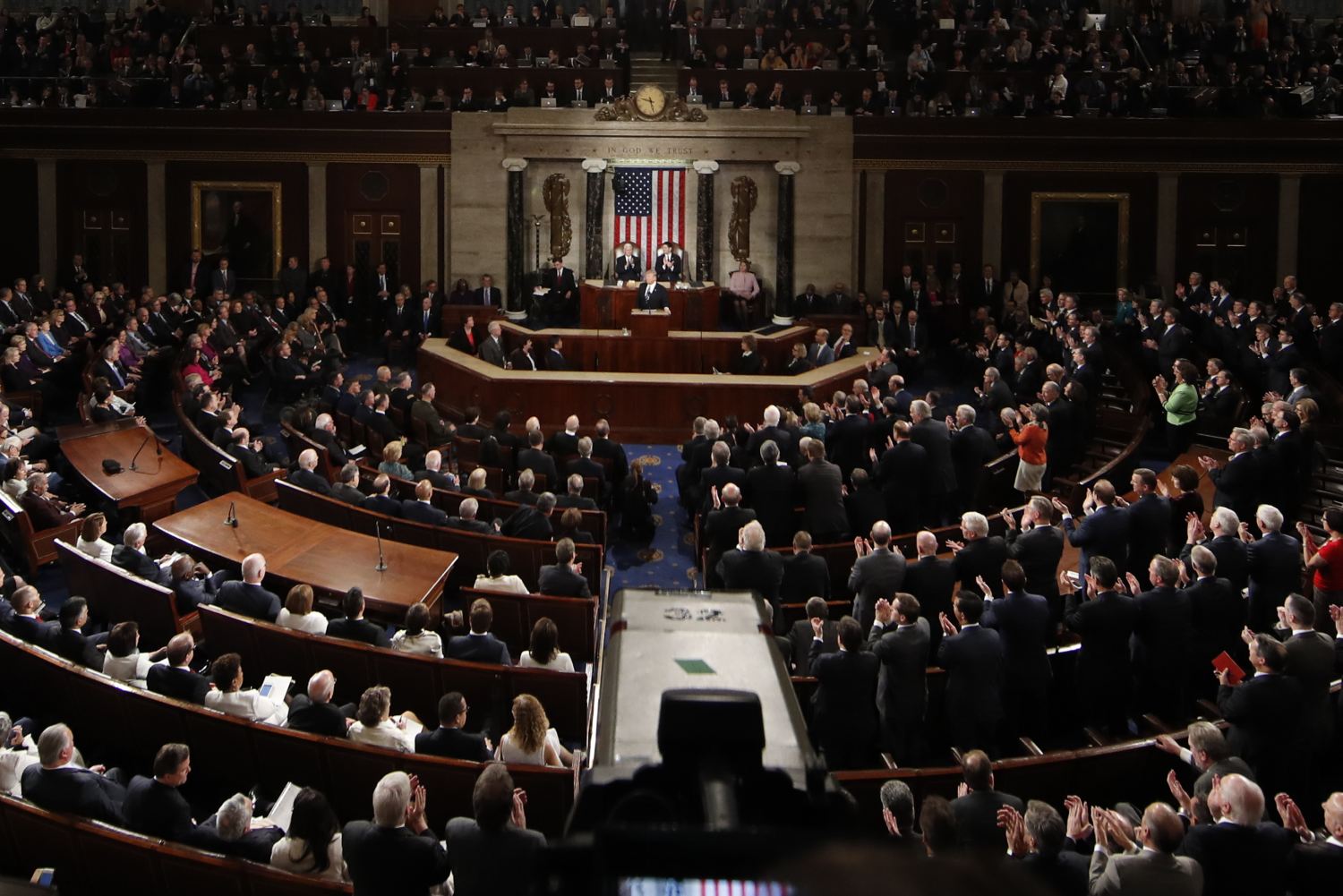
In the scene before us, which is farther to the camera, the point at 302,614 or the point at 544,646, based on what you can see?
the point at 302,614

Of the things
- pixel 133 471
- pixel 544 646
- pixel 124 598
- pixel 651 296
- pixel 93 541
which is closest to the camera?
pixel 544 646

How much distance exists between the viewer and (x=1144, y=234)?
21.0 meters

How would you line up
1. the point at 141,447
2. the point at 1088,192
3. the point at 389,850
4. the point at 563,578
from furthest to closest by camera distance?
the point at 1088,192, the point at 141,447, the point at 563,578, the point at 389,850

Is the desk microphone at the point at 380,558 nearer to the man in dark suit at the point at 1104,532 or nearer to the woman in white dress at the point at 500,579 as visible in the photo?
the woman in white dress at the point at 500,579

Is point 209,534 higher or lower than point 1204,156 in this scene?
lower

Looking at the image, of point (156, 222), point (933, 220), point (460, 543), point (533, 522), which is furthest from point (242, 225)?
point (533, 522)

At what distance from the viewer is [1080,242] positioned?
21219 mm

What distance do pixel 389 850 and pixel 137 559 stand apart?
4972mm

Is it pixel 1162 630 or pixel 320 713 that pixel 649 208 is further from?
pixel 320 713

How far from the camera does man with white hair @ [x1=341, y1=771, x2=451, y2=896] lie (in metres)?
4.67

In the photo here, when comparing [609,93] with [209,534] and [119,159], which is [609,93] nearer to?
[119,159]

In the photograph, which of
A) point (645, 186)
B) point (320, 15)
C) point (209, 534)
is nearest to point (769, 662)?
point (209, 534)

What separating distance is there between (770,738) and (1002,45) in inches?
819

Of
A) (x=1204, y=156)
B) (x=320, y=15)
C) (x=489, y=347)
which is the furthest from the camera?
(x=320, y=15)
